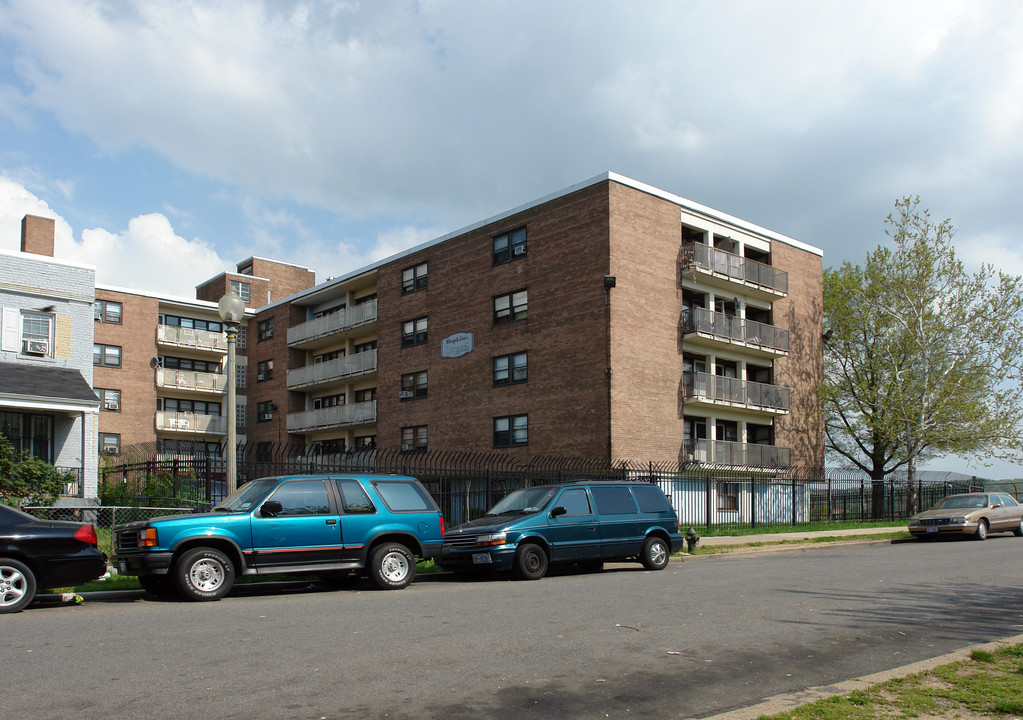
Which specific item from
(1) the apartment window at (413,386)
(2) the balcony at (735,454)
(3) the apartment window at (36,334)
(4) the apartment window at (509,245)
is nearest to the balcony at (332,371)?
(1) the apartment window at (413,386)

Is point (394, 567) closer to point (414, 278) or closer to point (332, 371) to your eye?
point (414, 278)

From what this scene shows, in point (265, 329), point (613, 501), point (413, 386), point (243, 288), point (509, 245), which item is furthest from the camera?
point (243, 288)

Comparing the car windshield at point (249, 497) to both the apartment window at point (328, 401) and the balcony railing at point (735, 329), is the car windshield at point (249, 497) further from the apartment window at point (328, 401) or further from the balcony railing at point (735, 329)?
the apartment window at point (328, 401)

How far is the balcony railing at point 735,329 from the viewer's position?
34844 millimetres

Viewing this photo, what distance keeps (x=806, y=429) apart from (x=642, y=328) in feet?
38.6

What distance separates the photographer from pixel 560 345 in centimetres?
3394

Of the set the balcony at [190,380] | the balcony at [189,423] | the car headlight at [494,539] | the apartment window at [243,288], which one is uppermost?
the apartment window at [243,288]

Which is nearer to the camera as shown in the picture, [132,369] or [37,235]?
[37,235]

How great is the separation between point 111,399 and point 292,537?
37.4 metres

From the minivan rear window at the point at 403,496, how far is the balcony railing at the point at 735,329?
21852mm

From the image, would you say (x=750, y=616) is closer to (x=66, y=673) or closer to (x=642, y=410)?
(x=66, y=673)

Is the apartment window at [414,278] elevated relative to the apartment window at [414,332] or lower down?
elevated

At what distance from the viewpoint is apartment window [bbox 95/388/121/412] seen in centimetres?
4588

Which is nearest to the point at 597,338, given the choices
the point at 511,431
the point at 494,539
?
the point at 511,431
